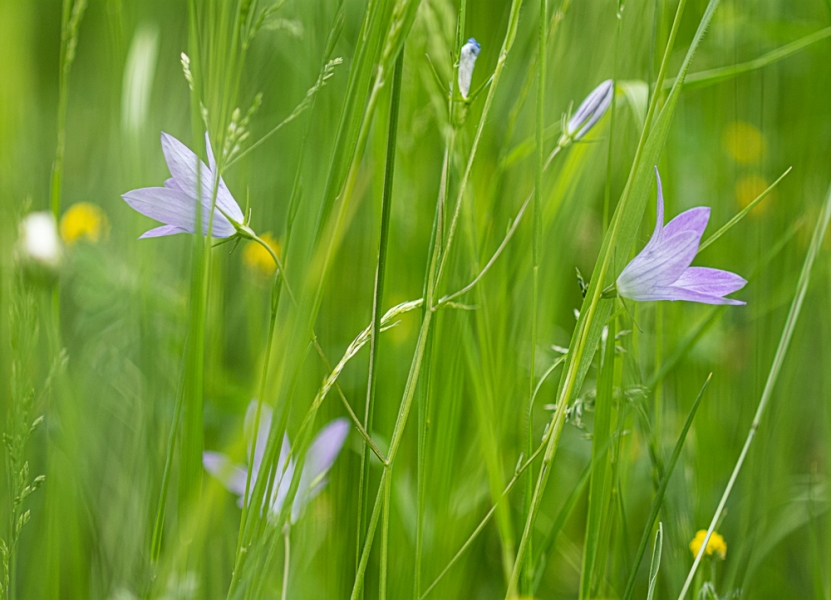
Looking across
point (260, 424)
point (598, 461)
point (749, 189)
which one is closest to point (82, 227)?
point (260, 424)

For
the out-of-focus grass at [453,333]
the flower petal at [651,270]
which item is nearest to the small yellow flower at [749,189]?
the out-of-focus grass at [453,333]

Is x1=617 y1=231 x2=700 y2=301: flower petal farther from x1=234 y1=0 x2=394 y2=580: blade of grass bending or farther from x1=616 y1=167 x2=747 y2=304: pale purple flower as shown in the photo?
x1=234 y1=0 x2=394 y2=580: blade of grass bending

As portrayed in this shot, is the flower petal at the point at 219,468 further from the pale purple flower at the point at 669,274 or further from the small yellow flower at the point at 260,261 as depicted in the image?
the small yellow flower at the point at 260,261

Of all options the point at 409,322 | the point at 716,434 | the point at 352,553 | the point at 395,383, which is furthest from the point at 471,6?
the point at 352,553

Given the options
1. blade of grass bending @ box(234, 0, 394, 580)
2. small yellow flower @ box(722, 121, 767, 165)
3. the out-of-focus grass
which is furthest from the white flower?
small yellow flower @ box(722, 121, 767, 165)

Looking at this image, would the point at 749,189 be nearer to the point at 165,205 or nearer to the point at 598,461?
the point at 598,461

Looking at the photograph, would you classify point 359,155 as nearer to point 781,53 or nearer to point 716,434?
point 781,53
